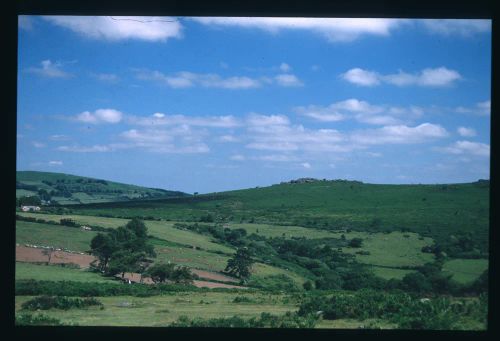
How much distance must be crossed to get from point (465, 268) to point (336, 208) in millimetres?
4691

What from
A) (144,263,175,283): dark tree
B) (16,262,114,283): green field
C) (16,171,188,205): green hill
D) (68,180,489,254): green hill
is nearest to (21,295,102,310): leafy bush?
(16,262,114,283): green field

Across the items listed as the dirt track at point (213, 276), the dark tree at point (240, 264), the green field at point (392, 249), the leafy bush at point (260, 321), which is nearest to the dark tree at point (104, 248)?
the dirt track at point (213, 276)

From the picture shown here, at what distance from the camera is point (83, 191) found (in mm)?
10305

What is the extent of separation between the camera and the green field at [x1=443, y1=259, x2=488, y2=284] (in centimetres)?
505

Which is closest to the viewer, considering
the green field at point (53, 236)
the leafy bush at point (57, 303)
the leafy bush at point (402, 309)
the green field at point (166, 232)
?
the leafy bush at point (402, 309)

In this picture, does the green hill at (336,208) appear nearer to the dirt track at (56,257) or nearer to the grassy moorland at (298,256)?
the grassy moorland at (298,256)

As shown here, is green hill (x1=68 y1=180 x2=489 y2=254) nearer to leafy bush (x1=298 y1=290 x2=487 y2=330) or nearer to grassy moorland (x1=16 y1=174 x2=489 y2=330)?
grassy moorland (x1=16 y1=174 x2=489 y2=330)

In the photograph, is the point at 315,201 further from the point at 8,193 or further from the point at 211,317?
the point at 8,193

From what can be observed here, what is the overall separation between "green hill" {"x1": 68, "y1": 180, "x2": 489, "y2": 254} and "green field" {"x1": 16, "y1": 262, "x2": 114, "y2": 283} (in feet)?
8.20

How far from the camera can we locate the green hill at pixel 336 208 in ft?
29.3

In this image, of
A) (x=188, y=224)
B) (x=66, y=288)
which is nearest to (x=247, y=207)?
(x=188, y=224)

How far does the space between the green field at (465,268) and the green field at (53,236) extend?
18.2 ft

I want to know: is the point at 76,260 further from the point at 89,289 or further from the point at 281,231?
the point at 281,231

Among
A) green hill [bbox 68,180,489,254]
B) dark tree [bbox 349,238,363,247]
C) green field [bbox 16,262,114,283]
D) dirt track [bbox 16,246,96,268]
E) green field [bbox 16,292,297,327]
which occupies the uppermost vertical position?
green hill [bbox 68,180,489,254]
